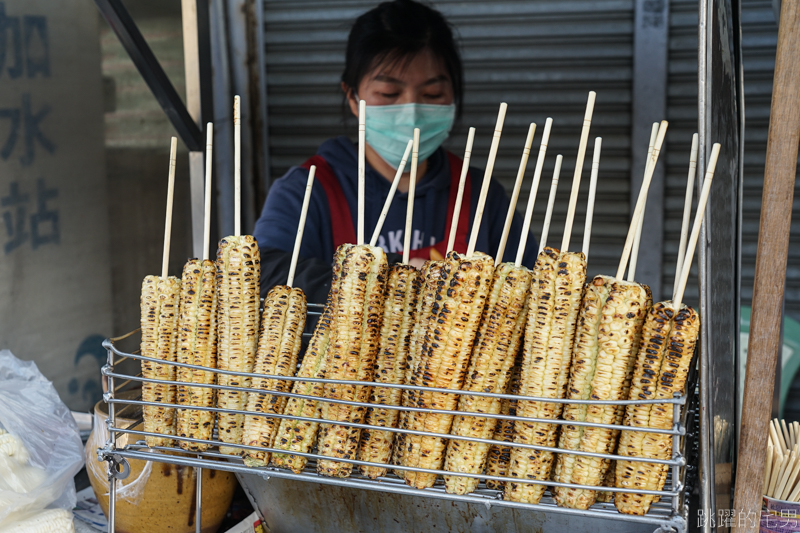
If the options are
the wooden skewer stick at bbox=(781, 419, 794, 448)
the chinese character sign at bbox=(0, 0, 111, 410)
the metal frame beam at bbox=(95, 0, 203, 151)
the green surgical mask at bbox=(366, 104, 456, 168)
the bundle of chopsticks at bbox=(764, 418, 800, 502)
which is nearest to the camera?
the bundle of chopsticks at bbox=(764, 418, 800, 502)

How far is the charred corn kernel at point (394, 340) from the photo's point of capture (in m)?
1.39

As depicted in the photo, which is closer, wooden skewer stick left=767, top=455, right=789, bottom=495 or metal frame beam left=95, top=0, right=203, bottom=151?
wooden skewer stick left=767, top=455, right=789, bottom=495

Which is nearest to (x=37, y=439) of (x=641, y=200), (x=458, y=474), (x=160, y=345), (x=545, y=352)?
(x=160, y=345)

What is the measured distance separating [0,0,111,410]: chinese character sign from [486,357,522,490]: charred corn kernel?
304 cm

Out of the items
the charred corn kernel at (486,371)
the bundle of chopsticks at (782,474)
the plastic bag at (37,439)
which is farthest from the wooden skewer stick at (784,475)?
the plastic bag at (37,439)

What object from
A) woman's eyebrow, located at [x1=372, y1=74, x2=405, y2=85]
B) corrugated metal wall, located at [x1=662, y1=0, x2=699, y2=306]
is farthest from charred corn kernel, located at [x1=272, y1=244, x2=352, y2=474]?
corrugated metal wall, located at [x1=662, y1=0, x2=699, y2=306]

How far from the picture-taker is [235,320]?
145 centimetres

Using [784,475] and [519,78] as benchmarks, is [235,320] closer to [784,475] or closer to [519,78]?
[784,475]

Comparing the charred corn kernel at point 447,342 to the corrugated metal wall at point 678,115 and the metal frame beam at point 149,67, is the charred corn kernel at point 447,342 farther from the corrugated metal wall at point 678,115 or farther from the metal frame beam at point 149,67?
the corrugated metal wall at point 678,115

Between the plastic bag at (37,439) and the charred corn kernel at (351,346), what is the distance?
2.80 feet

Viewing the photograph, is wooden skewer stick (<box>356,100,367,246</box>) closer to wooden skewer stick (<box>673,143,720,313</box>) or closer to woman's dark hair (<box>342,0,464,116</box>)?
wooden skewer stick (<box>673,143,720,313</box>)

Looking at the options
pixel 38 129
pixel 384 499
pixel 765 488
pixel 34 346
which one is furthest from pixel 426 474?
pixel 38 129

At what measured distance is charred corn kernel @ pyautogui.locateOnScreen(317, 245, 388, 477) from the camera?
1325 mm

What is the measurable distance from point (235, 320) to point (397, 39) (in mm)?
1835
